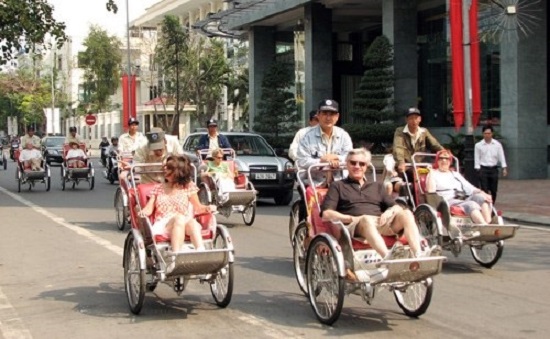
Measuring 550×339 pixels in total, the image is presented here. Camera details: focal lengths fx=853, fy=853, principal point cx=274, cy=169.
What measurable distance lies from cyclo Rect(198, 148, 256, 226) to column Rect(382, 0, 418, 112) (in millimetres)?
18172

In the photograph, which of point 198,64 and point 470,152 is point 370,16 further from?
point 470,152

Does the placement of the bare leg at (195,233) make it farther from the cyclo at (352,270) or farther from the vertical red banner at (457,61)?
the vertical red banner at (457,61)

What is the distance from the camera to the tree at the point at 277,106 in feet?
129

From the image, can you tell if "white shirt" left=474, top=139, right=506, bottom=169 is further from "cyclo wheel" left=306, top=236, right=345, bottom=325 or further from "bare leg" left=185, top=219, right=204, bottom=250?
"bare leg" left=185, top=219, right=204, bottom=250

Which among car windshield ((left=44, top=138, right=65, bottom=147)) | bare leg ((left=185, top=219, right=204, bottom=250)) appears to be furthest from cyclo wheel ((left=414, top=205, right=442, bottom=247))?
car windshield ((left=44, top=138, right=65, bottom=147))

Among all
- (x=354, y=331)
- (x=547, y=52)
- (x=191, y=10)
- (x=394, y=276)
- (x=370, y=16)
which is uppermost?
Result: (x=191, y=10)

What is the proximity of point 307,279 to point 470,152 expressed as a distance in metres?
12.5

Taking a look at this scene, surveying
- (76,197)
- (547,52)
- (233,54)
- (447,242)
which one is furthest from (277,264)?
(233,54)

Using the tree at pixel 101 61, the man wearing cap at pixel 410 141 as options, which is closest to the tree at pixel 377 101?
the man wearing cap at pixel 410 141

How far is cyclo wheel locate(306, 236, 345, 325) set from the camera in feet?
23.6

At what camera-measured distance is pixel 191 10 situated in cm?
7812

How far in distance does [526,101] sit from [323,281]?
2123 cm

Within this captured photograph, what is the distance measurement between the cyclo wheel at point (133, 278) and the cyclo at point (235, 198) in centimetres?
618

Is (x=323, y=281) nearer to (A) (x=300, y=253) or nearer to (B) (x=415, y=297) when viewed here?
(B) (x=415, y=297)
